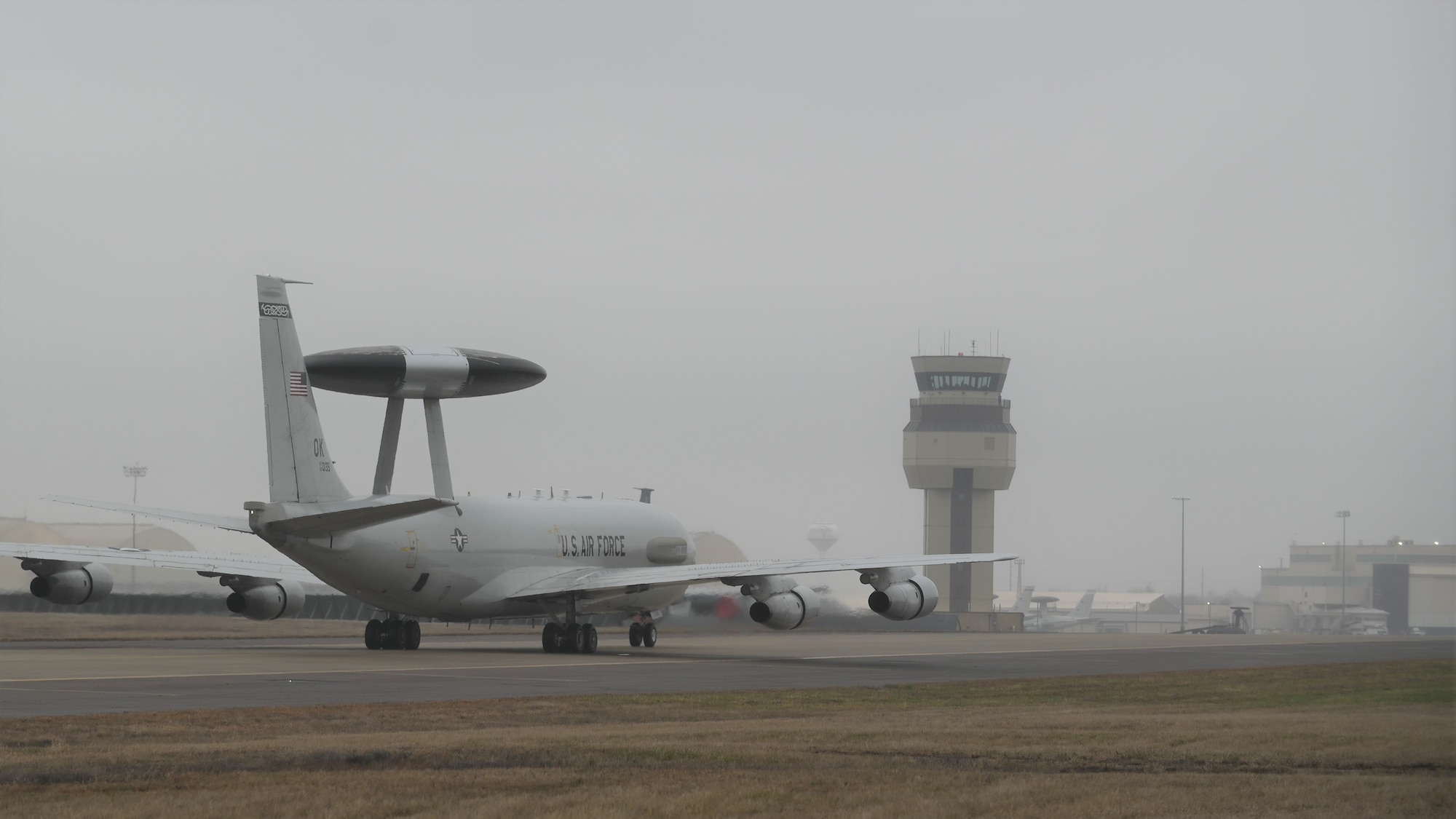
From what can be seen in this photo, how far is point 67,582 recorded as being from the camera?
36719mm

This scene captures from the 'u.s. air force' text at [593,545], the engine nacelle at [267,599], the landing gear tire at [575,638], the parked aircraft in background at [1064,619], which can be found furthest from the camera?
the parked aircraft in background at [1064,619]

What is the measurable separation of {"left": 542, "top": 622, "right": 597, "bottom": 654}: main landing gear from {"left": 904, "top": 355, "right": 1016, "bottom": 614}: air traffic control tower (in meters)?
107

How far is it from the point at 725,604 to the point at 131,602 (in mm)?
18949

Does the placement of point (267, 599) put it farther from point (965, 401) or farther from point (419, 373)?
point (965, 401)

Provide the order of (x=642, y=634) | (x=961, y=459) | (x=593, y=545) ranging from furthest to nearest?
(x=961, y=459), (x=642, y=634), (x=593, y=545)

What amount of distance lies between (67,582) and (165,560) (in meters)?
2.18

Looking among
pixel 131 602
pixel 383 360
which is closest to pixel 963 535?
pixel 131 602

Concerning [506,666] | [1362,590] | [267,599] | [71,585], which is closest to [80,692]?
[506,666]

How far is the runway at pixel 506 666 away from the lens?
22.5m

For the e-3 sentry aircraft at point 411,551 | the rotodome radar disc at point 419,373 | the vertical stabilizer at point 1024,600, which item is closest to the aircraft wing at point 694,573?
the e-3 sentry aircraft at point 411,551

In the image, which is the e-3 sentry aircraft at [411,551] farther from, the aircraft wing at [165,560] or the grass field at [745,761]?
the grass field at [745,761]

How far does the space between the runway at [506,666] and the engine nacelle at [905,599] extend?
1.13m

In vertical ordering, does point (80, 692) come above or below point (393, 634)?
above

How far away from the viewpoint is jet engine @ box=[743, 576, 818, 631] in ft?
119
